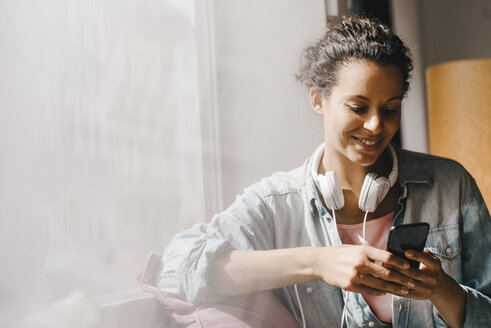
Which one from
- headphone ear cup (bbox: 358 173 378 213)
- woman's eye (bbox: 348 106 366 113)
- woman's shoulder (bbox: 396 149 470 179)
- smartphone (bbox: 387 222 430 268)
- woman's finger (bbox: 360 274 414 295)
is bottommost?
woman's finger (bbox: 360 274 414 295)

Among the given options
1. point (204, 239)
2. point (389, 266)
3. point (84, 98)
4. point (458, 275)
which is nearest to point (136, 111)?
point (84, 98)

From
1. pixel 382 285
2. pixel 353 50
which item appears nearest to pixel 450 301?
pixel 382 285

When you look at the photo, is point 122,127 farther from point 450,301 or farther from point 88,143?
point 450,301

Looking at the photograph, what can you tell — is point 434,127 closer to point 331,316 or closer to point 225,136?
point 225,136

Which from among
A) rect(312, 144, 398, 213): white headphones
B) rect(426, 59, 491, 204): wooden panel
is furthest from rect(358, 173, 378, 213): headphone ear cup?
rect(426, 59, 491, 204): wooden panel

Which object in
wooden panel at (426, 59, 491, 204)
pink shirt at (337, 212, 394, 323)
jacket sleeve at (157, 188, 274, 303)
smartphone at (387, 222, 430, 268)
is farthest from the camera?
wooden panel at (426, 59, 491, 204)

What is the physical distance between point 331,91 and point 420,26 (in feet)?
4.32

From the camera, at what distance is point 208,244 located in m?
0.90

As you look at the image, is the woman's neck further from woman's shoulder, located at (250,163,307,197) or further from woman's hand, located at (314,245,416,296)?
woman's hand, located at (314,245,416,296)

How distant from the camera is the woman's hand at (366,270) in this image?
2.52 ft

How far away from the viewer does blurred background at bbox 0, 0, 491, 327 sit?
0.82 m

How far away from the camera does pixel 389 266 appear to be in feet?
2.57

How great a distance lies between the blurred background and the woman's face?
27 centimetres

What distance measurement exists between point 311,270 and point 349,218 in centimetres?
21
